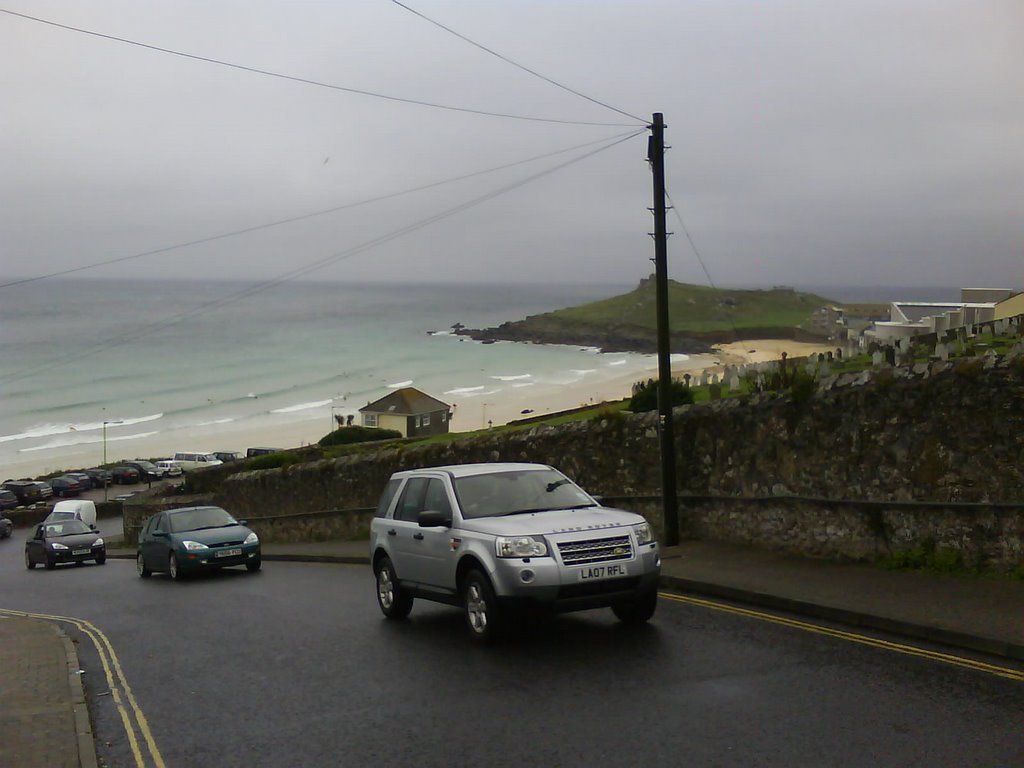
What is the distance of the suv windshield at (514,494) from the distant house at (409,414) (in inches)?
2430

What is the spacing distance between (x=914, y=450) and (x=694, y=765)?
25.3ft

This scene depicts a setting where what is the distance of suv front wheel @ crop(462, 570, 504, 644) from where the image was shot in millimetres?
10195

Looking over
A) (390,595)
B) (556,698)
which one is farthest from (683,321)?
(556,698)

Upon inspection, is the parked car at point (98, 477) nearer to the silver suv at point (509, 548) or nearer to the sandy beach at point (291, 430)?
the sandy beach at point (291, 430)

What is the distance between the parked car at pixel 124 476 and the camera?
255 ft

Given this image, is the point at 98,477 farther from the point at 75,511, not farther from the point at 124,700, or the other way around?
the point at 124,700

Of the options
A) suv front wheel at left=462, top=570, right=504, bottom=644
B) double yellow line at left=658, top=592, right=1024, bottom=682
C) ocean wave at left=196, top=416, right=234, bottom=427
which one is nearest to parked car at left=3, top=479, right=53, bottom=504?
ocean wave at left=196, top=416, right=234, bottom=427

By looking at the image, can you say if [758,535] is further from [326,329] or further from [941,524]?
[326,329]

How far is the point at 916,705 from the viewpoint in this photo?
7.44m

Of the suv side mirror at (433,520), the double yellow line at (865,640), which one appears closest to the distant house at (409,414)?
the double yellow line at (865,640)

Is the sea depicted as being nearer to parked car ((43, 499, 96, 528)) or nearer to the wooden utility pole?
parked car ((43, 499, 96, 528))

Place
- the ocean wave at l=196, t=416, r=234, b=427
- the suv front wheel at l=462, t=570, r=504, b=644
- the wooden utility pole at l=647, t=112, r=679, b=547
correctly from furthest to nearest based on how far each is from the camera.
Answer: the ocean wave at l=196, t=416, r=234, b=427 < the wooden utility pole at l=647, t=112, r=679, b=547 < the suv front wheel at l=462, t=570, r=504, b=644

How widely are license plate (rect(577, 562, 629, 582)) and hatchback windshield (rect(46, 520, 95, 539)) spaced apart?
86.0 ft

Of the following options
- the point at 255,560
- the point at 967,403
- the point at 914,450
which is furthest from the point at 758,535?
the point at 255,560
